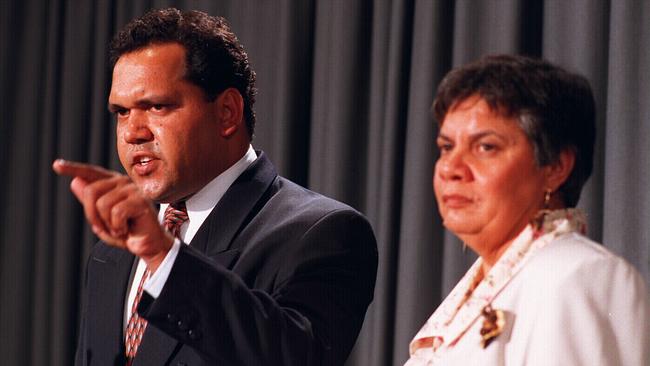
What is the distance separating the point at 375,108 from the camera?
3027mm

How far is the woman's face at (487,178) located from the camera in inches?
59.4

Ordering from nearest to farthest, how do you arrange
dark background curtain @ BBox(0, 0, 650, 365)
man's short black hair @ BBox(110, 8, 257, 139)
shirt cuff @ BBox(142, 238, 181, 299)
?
shirt cuff @ BBox(142, 238, 181, 299) → man's short black hair @ BBox(110, 8, 257, 139) → dark background curtain @ BBox(0, 0, 650, 365)

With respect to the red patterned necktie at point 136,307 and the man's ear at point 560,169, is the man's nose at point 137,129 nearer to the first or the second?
the red patterned necktie at point 136,307

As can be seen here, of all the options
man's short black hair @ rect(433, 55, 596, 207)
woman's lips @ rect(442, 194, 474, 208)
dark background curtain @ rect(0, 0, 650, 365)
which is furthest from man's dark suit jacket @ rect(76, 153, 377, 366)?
dark background curtain @ rect(0, 0, 650, 365)

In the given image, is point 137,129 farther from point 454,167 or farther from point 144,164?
point 454,167

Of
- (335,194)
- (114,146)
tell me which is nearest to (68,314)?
(114,146)

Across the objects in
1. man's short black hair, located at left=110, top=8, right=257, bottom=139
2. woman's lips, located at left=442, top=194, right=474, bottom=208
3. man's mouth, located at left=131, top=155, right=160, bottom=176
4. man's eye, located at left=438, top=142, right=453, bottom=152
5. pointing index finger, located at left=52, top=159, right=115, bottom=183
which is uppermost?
man's short black hair, located at left=110, top=8, right=257, bottom=139

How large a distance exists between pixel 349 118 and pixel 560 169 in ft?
5.21

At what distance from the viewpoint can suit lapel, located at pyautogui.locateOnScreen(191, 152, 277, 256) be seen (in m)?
2.10

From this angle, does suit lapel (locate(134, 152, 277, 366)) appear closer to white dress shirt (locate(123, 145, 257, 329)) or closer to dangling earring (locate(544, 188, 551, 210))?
white dress shirt (locate(123, 145, 257, 329))

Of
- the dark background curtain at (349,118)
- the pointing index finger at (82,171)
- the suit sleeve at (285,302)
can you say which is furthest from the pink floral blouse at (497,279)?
the dark background curtain at (349,118)

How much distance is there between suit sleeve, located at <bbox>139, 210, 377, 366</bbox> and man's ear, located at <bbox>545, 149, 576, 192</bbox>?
1.71 feet

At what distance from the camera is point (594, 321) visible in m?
1.39

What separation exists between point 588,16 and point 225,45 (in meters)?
0.89
